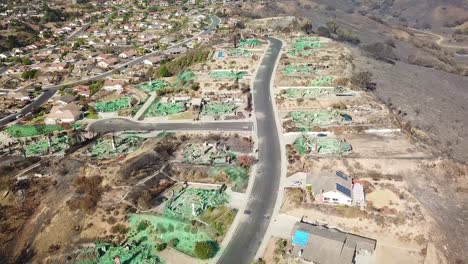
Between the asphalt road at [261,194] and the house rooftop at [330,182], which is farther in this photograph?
the house rooftop at [330,182]

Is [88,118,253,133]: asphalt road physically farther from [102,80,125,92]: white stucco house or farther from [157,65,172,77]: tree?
[157,65,172,77]: tree

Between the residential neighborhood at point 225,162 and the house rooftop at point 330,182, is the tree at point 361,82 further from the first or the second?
the house rooftop at point 330,182

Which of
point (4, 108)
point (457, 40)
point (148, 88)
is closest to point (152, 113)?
point (148, 88)

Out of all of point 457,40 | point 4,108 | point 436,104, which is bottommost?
point 457,40

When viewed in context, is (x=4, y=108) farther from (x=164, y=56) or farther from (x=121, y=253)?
(x=121, y=253)

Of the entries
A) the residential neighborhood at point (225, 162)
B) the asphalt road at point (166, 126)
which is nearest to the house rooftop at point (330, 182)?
the residential neighborhood at point (225, 162)

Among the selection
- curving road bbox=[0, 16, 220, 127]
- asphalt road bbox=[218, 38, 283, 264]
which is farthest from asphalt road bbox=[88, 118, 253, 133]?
curving road bbox=[0, 16, 220, 127]
